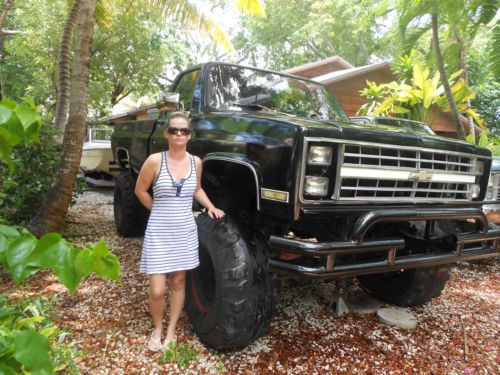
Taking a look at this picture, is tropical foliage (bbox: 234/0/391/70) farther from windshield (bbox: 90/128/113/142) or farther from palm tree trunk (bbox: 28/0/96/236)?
palm tree trunk (bbox: 28/0/96/236)

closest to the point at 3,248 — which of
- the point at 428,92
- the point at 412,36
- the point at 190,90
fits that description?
the point at 190,90

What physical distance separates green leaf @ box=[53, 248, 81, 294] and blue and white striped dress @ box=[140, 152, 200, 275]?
1.73m

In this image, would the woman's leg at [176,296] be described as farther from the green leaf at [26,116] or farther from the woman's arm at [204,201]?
the green leaf at [26,116]

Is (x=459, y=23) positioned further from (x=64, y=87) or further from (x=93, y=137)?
(x=93, y=137)

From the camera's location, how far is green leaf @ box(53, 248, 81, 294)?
810mm

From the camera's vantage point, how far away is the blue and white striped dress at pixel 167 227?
2566 millimetres

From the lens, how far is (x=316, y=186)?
7.63 ft

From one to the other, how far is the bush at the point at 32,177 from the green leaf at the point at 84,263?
422cm

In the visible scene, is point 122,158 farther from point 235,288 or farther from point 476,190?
point 476,190

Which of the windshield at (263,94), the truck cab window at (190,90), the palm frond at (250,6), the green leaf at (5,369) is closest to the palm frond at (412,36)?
the palm frond at (250,6)

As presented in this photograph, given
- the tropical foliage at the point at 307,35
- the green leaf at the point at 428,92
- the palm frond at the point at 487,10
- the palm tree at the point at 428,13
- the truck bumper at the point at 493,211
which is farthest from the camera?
the tropical foliage at the point at 307,35

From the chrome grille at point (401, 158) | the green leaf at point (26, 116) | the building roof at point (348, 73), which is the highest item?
the building roof at point (348, 73)

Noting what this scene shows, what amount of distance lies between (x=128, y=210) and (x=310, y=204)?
3541 millimetres

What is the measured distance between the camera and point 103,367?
2.47 meters
